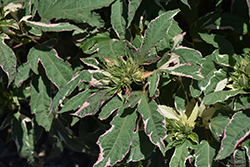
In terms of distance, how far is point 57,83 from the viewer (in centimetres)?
135

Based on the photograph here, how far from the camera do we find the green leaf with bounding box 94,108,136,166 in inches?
45.4

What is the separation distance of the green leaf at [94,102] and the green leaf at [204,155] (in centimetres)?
45

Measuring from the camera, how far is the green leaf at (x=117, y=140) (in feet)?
3.79

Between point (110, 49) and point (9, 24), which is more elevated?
point (9, 24)

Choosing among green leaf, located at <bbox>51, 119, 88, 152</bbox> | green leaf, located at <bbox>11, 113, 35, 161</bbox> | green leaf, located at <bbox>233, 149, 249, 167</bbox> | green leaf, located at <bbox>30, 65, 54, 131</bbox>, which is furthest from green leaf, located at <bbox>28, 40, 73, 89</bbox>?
green leaf, located at <bbox>233, 149, 249, 167</bbox>

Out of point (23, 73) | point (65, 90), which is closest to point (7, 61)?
Result: point (23, 73)

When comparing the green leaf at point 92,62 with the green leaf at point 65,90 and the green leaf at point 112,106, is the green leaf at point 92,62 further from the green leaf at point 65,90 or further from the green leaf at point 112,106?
the green leaf at point 112,106

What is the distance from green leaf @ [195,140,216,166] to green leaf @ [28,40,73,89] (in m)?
0.69

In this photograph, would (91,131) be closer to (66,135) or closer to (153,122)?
(66,135)

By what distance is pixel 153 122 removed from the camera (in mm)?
1145

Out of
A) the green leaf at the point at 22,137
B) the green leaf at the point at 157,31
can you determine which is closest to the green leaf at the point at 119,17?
the green leaf at the point at 157,31

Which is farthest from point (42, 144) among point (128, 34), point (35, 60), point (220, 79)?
point (220, 79)

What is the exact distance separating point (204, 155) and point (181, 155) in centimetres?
11

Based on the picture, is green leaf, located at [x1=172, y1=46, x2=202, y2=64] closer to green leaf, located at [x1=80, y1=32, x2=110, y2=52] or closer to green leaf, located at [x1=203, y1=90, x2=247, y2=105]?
green leaf, located at [x1=203, y1=90, x2=247, y2=105]
